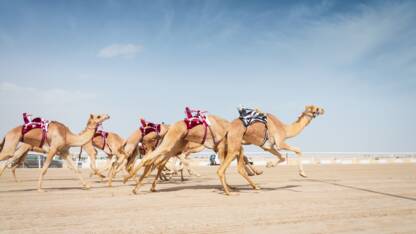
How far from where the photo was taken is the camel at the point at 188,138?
11508 millimetres

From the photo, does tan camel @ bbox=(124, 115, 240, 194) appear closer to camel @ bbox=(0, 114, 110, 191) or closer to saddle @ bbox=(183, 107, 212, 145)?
saddle @ bbox=(183, 107, 212, 145)

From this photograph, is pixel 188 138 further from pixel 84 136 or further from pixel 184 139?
pixel 84 136

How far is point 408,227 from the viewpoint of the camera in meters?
5.68

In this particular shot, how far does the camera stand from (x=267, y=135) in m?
12.5

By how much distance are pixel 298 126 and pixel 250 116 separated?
2.44 m

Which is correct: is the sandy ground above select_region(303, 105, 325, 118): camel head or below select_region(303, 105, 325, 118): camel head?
below

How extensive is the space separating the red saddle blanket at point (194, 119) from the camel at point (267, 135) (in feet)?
2.82

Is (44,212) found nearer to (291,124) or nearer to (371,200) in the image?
(371,200)

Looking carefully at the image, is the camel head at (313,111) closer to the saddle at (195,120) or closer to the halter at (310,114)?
the halter at (310,114)

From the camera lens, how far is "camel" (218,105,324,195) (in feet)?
37.2

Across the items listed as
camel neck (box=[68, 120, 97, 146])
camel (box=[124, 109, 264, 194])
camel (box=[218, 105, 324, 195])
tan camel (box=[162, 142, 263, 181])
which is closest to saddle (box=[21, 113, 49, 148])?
camel neck (box=[68, 120, 97, 146])

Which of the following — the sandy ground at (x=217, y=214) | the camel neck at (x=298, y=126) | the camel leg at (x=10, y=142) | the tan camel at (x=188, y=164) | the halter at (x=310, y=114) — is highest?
the halter at (x=310, y=114)

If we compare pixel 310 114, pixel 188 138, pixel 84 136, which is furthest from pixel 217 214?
pixel 84 136

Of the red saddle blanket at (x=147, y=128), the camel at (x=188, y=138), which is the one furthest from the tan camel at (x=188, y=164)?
the red saddle blanket at (x=147, y=128)
